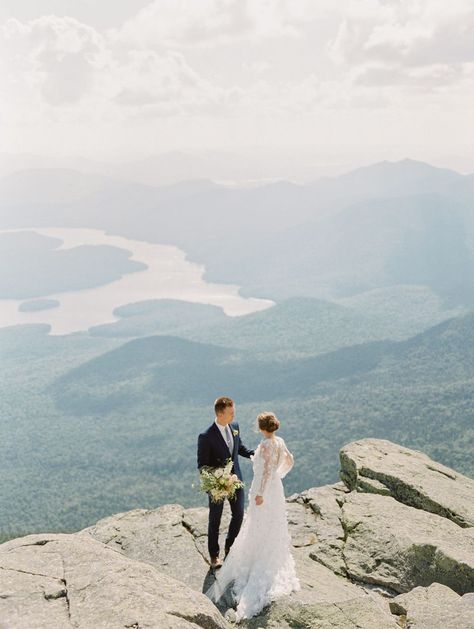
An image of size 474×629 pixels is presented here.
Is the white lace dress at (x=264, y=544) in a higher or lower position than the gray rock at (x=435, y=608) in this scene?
higher

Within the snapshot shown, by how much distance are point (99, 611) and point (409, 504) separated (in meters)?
14.1

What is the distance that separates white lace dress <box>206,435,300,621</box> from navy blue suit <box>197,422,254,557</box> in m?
0.48

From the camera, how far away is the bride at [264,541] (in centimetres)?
1480

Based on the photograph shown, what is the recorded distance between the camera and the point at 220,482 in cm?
1538

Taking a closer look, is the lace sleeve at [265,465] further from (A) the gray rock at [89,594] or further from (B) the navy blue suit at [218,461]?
(A) the gray rock at [89,594]

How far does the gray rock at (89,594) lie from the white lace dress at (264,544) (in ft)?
9.79

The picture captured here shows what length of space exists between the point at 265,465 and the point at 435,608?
213 inches

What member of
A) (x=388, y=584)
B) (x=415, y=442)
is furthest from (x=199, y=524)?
(x=415, y=442)

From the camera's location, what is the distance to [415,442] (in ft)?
498

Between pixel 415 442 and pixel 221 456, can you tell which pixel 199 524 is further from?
pixel 415 442

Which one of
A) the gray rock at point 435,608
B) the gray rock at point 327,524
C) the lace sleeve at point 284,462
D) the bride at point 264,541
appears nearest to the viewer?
the gray rock at point 435,608

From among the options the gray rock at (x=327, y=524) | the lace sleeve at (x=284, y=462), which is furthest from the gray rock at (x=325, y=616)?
the gray rock at (x=327, y=524)

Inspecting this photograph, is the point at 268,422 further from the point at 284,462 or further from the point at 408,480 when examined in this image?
the point at 408,480

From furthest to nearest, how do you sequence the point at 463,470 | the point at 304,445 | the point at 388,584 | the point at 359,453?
the point at 304,445 → the point at 463,470 → the point at 359,453 → the point at 388,584
